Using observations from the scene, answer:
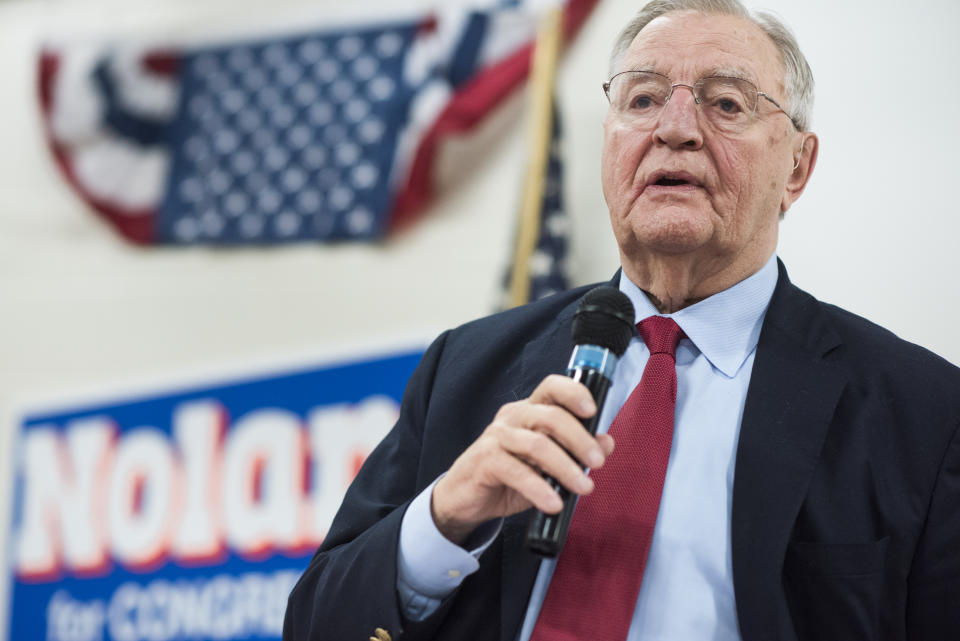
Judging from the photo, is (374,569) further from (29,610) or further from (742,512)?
(29,610)

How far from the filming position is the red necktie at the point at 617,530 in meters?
1.10

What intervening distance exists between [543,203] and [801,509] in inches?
87.7

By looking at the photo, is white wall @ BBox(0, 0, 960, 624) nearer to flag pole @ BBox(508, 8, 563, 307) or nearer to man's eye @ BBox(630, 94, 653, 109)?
flag pole @ BBox(508, 8, 563, 307)

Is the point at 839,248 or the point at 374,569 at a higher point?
the point at 839,248

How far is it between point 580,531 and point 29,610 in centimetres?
355

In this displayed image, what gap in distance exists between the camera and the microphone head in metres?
1.06

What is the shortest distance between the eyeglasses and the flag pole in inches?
67.2

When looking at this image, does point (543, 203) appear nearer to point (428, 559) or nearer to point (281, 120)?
point (281, 120)

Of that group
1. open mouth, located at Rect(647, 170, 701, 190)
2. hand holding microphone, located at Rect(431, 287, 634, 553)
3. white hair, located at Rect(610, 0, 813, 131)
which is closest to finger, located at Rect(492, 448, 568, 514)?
hand holding microphone, located at Rect(431, 287, 634, 553)

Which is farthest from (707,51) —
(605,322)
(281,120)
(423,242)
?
(281,120)

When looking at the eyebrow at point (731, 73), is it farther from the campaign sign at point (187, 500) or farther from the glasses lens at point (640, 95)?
the campaign sign at point (187, 500)

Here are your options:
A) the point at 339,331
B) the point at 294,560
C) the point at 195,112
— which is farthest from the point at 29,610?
the point at 195,112

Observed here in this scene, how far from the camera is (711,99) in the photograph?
1387 millimetres

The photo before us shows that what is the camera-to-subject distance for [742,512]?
3.73ft
